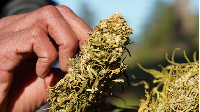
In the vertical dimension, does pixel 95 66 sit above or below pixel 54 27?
below

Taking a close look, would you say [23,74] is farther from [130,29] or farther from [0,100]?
[130,29]

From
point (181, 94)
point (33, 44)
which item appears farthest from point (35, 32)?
point (181, 94)

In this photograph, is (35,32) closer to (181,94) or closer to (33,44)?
(33,44)

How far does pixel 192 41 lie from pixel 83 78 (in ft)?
25.7

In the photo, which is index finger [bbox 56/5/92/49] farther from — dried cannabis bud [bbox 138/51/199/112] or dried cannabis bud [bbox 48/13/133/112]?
dried cannabis bud [bbox 138/51/199/112]

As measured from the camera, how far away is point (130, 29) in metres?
0.47

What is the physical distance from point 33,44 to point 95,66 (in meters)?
0.23

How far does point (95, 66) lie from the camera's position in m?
0.46

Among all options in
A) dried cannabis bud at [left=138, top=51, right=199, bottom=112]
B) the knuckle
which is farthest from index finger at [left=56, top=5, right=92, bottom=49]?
dried cannabis bud at [left=138, top=51, right=199, bottom=112]

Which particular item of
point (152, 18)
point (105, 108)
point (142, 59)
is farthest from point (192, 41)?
point (105, 108)

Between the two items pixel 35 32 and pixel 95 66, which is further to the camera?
pixel 35 32

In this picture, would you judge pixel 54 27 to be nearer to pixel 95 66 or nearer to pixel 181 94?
pixel 95 66

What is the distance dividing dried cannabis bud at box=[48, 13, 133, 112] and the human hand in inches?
5.3

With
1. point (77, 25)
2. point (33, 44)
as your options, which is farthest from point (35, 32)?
point (77, 25)
